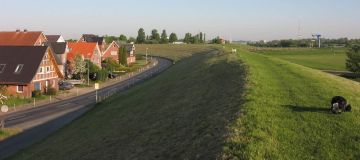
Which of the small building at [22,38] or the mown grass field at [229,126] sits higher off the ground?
the small building at [22,38]

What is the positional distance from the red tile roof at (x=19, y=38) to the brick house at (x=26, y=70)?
19579 mm

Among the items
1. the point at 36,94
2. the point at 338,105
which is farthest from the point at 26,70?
the point at 338,105

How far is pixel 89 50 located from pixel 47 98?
33.4 meters

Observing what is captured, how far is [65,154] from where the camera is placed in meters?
22.2

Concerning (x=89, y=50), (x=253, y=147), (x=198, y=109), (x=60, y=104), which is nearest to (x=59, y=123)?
(x=60, y=104)

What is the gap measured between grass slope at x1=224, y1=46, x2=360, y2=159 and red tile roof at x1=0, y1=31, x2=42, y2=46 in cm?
6092

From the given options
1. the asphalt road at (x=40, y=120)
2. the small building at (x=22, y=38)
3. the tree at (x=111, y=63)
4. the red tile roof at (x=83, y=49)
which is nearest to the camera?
the asphalt road at (x=40, y=120)

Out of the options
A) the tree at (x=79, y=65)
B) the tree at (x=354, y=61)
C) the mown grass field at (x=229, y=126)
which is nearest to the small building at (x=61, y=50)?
the tree at (x=79, y=65)

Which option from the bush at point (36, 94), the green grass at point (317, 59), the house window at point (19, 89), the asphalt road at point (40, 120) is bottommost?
the asphalt road at point (40, 120)

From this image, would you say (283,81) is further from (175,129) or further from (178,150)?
(178,150)

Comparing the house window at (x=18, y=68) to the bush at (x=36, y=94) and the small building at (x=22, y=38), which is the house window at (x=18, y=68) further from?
the small building at (x=22, y=38)

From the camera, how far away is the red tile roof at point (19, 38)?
7638cm

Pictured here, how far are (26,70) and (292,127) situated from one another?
43008 millimetres

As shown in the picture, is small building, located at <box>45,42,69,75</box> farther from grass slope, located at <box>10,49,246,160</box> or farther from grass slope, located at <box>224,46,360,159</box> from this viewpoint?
grass slope, located at <box>224,46,360,159</box>
